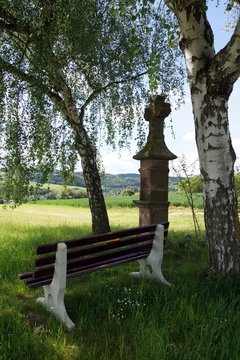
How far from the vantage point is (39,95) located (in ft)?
20.3

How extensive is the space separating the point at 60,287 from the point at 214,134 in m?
2.96

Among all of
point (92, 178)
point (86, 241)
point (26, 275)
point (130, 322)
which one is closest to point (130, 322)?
point (130, 322)

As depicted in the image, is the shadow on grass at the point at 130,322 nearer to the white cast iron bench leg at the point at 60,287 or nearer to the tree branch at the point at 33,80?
the white cast iron bench leg at the point at 60,287

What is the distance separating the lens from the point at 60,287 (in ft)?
11.1

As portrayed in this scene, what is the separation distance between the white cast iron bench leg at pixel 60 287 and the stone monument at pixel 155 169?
3.27 m

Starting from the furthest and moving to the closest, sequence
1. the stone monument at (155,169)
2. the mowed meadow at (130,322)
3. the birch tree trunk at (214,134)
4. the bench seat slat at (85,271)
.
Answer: the stone monument at (155,169) < the birch tree trunk at (214,134) < the bench seat slat at (85,271) < the mowed meadow at (130,322)

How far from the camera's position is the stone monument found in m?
6.41

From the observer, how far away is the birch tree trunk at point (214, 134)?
4434mm

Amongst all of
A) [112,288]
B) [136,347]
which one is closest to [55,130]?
[112,288]

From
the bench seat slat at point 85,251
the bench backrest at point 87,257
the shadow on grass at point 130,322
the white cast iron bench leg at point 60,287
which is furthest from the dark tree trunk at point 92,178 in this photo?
the white cast iron bench leg at point 60,287

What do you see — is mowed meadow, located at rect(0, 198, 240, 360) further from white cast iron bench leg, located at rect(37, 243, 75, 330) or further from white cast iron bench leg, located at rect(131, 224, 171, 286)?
white cast iron bench leg, located at rect(131, 224, 171, 286)

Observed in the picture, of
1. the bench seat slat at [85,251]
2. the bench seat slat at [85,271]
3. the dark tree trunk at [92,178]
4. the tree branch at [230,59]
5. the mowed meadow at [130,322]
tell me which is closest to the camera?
the mowed meadow at [130,322]

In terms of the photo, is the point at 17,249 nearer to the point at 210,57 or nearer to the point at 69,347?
the point at 69,347

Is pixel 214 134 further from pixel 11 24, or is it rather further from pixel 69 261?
pixel 11 24
